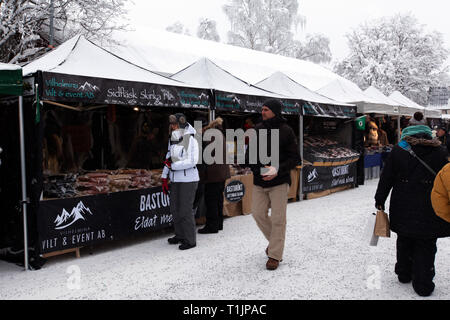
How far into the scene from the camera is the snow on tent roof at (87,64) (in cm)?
513

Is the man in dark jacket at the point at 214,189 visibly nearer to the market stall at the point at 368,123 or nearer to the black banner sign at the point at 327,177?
the black banner sign at the point at 327,177

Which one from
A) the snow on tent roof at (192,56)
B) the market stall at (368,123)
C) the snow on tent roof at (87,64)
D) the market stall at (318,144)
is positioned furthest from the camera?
the market stall at (368,123)

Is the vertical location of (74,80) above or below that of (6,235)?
above

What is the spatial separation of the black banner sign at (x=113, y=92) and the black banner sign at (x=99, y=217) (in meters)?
1.23

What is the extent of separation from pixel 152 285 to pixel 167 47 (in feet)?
30.7

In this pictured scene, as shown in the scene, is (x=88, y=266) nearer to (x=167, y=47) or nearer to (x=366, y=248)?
(x=366, y=248)

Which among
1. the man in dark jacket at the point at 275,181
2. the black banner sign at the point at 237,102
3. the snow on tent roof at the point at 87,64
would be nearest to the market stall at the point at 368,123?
the black banner sign at the point at 237,102

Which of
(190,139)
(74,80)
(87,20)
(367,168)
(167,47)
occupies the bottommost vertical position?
(367,168)

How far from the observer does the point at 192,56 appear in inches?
492

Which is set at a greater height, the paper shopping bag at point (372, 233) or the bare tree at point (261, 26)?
the bare tree at point (261, 26)

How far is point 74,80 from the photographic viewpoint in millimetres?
4777

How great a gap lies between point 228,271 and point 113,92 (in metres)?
2.67
